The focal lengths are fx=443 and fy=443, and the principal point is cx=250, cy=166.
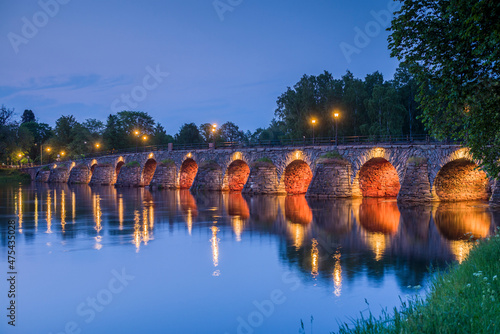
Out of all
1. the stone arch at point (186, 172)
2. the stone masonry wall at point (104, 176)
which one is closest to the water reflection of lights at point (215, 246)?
the stone arch at point (186, 172)

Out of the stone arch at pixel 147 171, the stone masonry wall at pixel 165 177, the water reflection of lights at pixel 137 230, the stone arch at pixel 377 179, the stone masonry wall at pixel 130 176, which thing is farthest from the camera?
the stone arch at pixel 147 171

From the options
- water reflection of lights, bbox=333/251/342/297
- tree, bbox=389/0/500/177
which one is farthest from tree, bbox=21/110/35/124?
tree, bbox=389/0/500/177

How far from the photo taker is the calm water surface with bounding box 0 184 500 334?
10.0m

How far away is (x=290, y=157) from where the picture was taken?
1565 inches

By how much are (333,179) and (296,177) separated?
696 cm

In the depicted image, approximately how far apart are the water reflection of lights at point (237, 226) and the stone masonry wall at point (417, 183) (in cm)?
1230

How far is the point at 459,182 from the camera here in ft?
102

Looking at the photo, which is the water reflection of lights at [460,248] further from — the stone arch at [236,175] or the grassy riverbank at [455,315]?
the stone arch at [236,175]

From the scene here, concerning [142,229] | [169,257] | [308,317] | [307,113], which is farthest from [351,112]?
[308,317]

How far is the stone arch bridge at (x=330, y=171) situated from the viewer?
29.7 m

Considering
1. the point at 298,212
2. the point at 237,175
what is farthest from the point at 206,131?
the point at 298,212

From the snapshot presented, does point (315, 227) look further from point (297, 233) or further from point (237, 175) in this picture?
point (237, 175)

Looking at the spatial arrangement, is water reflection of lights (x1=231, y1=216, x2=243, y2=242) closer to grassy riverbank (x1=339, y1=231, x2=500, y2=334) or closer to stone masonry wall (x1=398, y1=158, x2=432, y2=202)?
grassy riverbank (x1=339, y1=231, x2=500, y2=334)

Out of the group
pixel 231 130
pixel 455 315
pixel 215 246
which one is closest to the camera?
pixel 455 315
